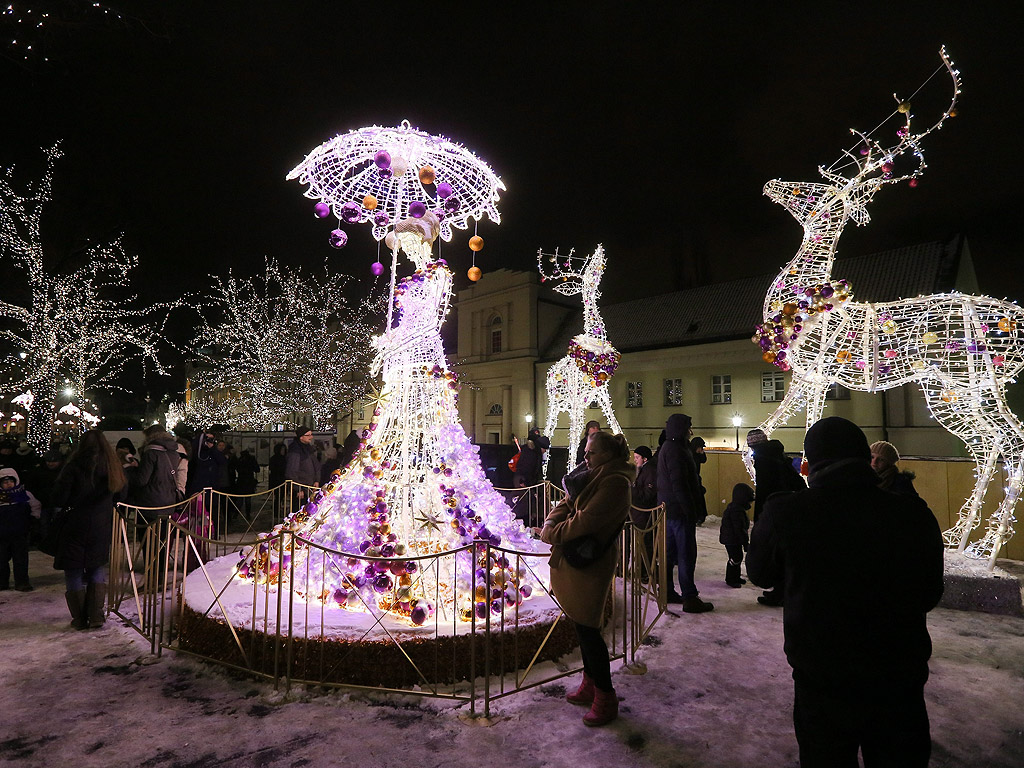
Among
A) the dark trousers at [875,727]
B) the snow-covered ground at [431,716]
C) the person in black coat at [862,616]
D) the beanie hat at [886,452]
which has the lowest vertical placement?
the snow-covered ground at [431,716]

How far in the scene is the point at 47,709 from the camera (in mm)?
3965

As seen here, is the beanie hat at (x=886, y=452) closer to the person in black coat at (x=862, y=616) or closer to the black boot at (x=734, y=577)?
the black boot at (x=734, y=577)

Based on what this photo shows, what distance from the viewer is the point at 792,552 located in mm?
2332

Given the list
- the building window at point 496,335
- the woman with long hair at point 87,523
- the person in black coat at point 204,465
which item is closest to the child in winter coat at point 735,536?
the woman with long hair at point 87,523

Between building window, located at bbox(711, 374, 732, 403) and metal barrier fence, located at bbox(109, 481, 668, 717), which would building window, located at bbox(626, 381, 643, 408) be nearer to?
building window, located at bbox(711, 374, 732, 403)

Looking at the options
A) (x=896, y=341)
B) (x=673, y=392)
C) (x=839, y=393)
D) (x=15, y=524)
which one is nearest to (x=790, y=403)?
(x=896, y=341)

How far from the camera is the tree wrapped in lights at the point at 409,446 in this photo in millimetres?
5383

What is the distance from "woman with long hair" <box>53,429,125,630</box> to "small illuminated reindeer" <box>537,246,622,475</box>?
8.62 m

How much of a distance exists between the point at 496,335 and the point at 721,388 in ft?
45.5

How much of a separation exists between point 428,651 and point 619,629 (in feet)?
7.14

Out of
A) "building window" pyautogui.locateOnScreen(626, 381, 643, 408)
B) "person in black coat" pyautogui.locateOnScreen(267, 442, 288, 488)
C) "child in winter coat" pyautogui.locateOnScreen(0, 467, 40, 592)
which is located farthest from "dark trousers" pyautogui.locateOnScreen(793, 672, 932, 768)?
"building window" pyautogui.locateOnScreen(626, 381, 643, 408)

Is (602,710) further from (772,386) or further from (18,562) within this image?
(772,386)

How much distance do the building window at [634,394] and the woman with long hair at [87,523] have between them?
24.1 m

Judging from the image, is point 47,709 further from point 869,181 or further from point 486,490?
point 869,181
